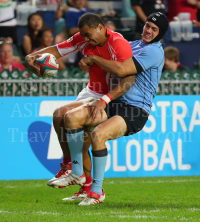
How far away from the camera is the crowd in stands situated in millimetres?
10062

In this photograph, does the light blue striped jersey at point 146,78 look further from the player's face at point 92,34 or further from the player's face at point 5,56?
the player's face at point 5,56

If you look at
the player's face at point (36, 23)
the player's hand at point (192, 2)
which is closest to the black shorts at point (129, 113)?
the player's face at point (36, 23)

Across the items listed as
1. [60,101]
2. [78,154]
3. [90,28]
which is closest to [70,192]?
[78,154]

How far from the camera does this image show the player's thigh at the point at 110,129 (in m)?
5.60

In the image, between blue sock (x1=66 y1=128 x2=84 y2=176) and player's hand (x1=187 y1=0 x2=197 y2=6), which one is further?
player's hand (x1=187 y1=0 x2=197 y2=6)

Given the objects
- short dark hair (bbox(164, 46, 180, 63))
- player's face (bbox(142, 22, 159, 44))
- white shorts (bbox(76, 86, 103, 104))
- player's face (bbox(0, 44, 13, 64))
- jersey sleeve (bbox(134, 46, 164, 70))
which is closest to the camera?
jersey sleeve (bbox(134, 46, 164, 70))

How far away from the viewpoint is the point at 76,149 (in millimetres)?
6098

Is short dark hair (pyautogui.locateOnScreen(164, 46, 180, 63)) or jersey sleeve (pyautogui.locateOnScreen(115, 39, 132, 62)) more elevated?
jersey sleeve (pyautogui.locateOnScreen(115, 39, 132, 62))

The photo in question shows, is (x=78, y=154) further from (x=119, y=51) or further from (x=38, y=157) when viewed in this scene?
(x=38, y=157)

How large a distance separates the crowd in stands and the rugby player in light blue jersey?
4.06 m

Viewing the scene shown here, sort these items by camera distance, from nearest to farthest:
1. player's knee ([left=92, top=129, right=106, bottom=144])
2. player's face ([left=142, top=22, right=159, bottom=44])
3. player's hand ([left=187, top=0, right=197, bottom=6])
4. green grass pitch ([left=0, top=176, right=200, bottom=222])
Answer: green grass pitch ([left=0, top=176, right=200, bottom=222]) < player's knee ([left=92, top=129, right=106, bottom=144]) < player's face ([left=142, top=22, right=159, bottom=44]) < player's hand ([left=187, top=0, right=197, bottom=6])

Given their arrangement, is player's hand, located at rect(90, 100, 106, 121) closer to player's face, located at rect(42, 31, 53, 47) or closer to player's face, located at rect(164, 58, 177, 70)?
player's face, located at rect(164, 58, 177, 70)

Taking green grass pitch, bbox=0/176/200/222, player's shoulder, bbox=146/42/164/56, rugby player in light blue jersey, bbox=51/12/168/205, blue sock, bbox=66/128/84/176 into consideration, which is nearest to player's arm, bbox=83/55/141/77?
rugby player in light blue jersey, bbox=51/12/168/205

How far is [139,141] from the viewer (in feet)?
28.8
